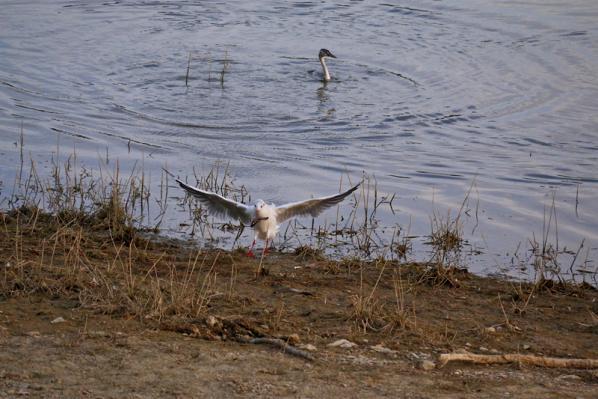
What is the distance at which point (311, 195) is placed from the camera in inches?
444

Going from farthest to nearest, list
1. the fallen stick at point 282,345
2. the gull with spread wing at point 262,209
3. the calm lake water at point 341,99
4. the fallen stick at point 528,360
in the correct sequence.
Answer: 1. the calm lake water at point 341,99
2. the gull with spread wing at point 262,209
3. the fallen stick at point 528,360
4. the fallen stick at point 282,345

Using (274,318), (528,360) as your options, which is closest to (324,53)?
(274,318)

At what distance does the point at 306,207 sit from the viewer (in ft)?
31.1

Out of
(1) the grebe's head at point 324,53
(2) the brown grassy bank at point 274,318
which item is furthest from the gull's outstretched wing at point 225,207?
(1) the grebe's head at point 324,53

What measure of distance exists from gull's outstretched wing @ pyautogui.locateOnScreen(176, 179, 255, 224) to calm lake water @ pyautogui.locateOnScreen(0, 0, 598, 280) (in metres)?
0.60

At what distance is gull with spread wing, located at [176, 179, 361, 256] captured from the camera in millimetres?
9172

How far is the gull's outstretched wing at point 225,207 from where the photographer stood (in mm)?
9367

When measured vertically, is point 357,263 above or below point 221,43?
below

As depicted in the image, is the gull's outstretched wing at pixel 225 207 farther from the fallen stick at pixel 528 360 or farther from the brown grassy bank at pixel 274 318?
the fallen stick at pixel 528 360

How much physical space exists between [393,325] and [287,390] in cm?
153

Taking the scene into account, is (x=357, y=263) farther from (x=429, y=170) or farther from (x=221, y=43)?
(x=221, y=43)

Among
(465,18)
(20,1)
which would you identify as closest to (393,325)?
(465,18)

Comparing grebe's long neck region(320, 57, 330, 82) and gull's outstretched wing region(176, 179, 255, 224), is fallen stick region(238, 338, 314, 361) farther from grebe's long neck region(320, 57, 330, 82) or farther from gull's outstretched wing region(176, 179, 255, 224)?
grebe's long neck region(320, 57, 330, 82)

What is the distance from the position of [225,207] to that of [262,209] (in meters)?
0.56
